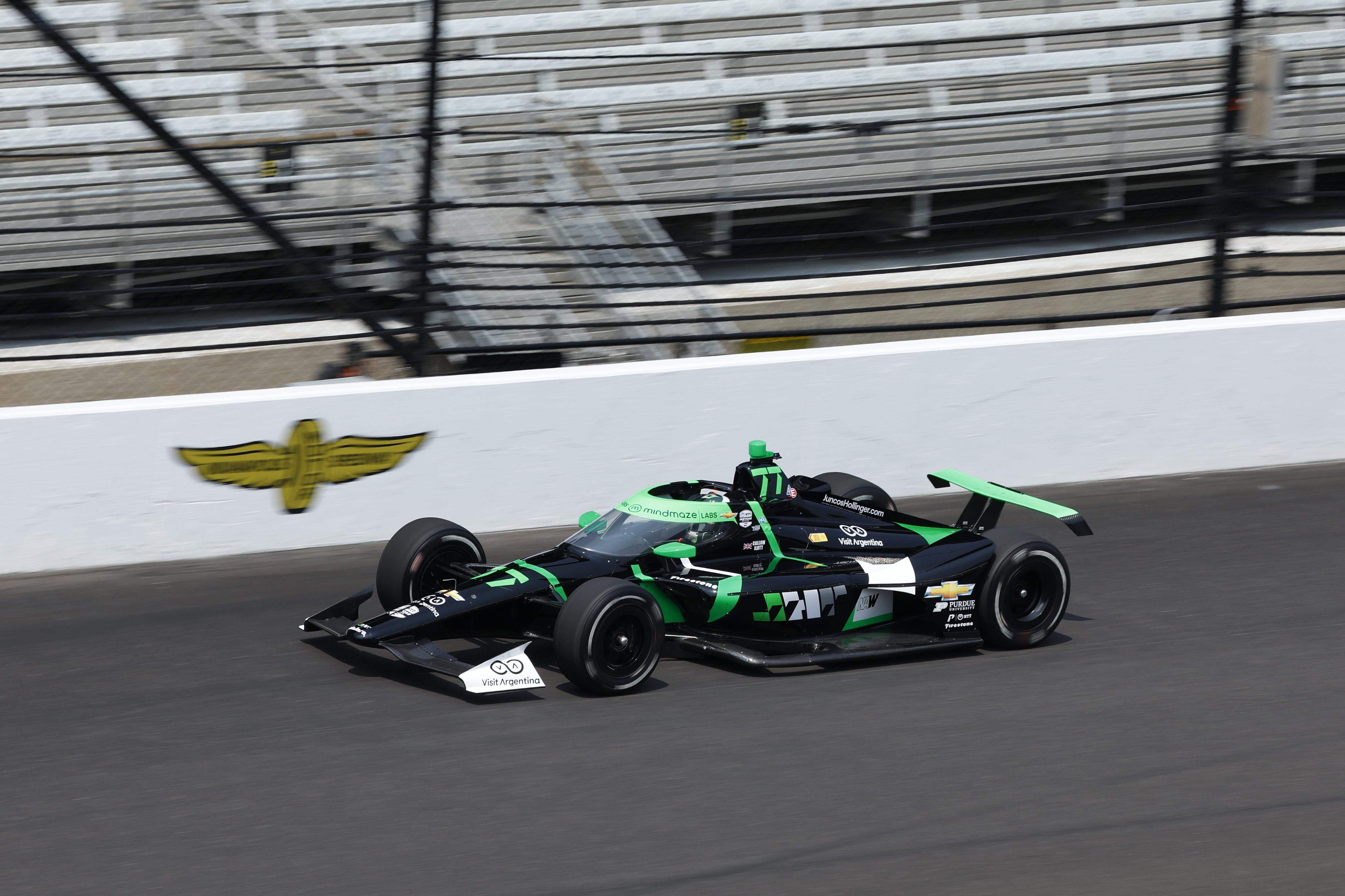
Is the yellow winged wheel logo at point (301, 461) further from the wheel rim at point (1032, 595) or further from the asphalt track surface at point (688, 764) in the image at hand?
the wheel rim at point (1032, 595)

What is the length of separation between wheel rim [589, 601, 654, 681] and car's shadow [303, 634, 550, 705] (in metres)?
0.32

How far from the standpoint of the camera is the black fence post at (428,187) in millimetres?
8906

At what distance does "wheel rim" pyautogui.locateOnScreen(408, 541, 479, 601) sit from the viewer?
669cm

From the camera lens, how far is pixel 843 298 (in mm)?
10336

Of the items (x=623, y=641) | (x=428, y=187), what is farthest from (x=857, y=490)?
(x=428, y=187)

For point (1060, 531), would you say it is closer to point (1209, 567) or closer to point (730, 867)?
point (1209, 567)

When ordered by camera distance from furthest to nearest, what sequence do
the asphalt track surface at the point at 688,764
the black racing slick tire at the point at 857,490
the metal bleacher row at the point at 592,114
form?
the metal bleacher row at the point at 592,114 < the black racing slick tire at the point at 857,490 < the asphalt track surface at the point at 688,764

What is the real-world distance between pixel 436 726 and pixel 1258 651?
3482 mm

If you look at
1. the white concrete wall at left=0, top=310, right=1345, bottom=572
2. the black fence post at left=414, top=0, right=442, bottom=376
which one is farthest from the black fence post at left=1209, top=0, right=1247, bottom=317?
the black fence post at left=414, top=0, right=442, bottom=376

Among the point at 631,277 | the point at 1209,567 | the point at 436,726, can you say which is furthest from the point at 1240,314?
the point at 436,726

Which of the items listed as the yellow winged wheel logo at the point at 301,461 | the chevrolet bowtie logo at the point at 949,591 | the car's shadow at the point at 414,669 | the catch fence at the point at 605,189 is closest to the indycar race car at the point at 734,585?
the chevrolet bowtie logo at the point at 949,591

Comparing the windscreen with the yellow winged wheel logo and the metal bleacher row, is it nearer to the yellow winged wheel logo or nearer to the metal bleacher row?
the yellow winged wheel logo

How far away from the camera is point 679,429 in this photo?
9.02 metres

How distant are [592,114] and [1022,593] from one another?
7033 mm
